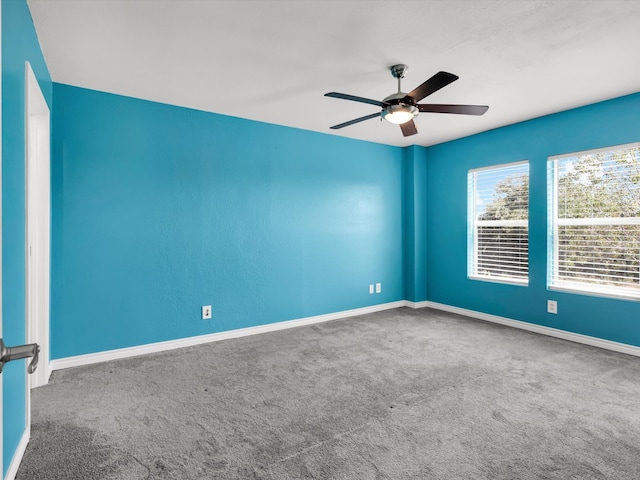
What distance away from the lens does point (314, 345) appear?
3.73m

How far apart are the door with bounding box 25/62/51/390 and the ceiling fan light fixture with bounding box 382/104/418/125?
8.43ft

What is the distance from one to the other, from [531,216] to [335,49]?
9.97 ft

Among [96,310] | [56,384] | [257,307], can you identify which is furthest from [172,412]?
[257,307]

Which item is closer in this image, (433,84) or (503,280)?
(433,84)

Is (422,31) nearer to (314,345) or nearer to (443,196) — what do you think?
(314,345)

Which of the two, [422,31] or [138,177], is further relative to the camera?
[138,177]

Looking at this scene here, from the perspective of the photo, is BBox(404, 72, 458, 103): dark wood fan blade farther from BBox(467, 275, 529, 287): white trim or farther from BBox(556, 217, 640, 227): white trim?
BBox(467, 275, 529, 287): white trim

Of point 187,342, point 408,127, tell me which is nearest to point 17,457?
point 187,342

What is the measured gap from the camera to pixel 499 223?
464 centimetres

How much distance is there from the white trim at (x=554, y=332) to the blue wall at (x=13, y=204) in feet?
15.1

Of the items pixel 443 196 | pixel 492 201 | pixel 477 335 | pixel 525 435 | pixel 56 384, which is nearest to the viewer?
pixel 525 435

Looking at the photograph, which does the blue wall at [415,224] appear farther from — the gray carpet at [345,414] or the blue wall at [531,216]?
the gray carpet at [345,414]

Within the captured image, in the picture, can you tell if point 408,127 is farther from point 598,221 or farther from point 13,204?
point 13,204

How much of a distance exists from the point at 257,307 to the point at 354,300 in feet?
4.78
